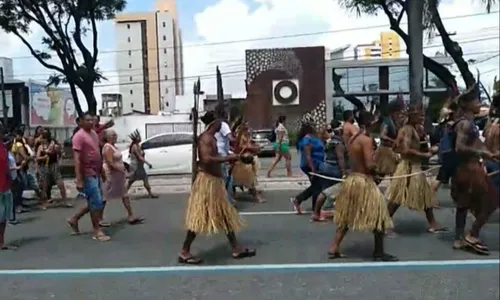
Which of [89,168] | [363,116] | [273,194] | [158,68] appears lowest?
[273,194]

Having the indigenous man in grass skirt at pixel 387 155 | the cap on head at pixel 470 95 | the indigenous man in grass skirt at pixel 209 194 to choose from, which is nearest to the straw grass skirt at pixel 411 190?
the indigenous man in grass skirt at pixel 387 155

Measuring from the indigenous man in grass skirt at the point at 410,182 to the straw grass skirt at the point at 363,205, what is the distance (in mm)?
1228

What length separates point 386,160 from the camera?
810cm

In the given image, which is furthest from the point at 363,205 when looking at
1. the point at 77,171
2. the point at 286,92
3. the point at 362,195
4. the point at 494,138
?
the point at 286,92

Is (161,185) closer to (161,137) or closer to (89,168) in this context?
(161,137)

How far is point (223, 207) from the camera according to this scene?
252 inches

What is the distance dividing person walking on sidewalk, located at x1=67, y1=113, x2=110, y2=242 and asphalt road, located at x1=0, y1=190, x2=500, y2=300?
0.38 m

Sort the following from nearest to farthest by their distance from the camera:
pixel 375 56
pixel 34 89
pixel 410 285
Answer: pixel 375 56, pixel 410 285, pixel 34 89

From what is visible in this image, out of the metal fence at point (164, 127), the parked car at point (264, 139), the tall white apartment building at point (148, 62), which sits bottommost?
the parked car at point (264, 139)

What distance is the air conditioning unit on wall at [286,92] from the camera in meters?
42.2

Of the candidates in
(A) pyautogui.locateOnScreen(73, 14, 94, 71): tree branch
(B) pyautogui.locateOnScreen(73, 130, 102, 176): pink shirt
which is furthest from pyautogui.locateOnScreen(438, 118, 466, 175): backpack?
(A) pyautogui.locateOnScreen(73, 14, 94, 71): tree branch

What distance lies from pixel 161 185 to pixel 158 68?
29843 mm

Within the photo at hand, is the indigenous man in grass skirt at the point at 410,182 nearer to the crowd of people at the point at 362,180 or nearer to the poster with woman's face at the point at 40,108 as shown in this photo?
the crowd of people at the point at 362,180

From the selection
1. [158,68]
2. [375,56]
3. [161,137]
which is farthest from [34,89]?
[375,56]
